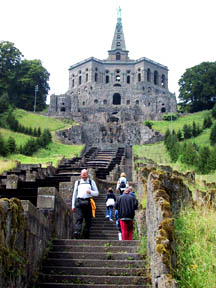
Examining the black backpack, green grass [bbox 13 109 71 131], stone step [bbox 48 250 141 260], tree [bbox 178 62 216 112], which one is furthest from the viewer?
tree [bbox 178 62 216 112]

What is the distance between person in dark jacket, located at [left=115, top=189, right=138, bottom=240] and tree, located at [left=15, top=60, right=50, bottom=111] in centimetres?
8161

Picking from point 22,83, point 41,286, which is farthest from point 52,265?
point 22,83

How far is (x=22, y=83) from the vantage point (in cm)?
9144

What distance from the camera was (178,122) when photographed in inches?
3051

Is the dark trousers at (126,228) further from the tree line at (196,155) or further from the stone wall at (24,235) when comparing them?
the tree line at (196,155)

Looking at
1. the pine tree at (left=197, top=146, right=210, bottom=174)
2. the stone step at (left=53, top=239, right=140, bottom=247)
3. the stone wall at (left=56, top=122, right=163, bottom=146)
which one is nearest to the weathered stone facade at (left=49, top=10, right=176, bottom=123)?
the stone wall at (left=56, top=122, right=163, bottom=146)

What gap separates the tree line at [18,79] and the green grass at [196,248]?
8464 centimetres

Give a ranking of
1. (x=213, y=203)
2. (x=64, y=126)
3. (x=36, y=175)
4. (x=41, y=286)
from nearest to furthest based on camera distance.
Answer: (x=41, y=286) < (x=213, y=203) < (x=36, y=175) < (x=64, y=126)

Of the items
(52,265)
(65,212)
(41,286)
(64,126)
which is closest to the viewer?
(41,286)

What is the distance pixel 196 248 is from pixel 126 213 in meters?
4.01

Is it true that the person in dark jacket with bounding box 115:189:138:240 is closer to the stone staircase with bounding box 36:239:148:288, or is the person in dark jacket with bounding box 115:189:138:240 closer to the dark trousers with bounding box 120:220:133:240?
the dark trousers with bounding box 120:220:133:240

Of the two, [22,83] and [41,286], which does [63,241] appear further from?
[22,83]

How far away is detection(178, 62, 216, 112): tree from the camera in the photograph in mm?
89312

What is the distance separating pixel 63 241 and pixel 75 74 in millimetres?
106871
